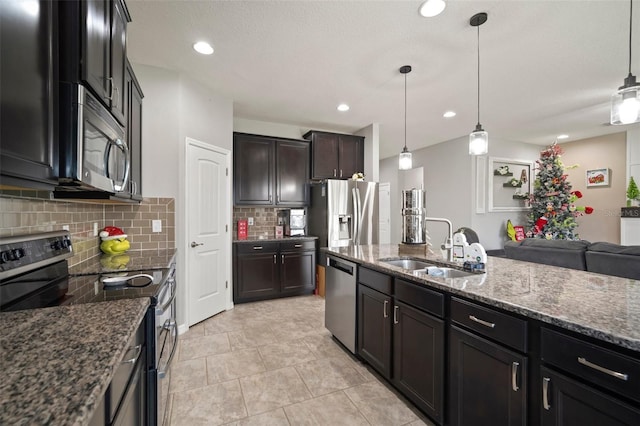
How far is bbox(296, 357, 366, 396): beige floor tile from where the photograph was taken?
2148 mm

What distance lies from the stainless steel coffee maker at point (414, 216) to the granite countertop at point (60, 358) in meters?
2.19

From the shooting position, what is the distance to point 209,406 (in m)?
1.93

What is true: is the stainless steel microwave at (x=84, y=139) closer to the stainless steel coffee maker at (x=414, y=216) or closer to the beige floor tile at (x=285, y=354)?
the beige floor tile at (x=285, y=354)

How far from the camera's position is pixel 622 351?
92 cm

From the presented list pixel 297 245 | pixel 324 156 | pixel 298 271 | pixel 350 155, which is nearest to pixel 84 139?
pixel 297 245

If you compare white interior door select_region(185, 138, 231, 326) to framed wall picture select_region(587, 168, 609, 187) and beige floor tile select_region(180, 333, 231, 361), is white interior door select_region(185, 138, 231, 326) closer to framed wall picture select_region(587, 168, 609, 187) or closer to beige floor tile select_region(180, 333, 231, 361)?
beige floor tile select_region(180, 333, 231, 361)

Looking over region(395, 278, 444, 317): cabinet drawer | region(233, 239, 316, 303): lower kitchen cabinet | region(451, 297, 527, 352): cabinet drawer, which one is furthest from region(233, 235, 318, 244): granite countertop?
region(451, 297, 527, 352): cabinet drawer

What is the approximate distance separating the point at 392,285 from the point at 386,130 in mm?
3954

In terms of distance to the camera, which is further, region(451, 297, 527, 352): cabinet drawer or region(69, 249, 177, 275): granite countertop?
region(69, 249, 177, 275): granite countertop

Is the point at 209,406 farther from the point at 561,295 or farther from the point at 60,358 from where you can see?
the point at 561,295

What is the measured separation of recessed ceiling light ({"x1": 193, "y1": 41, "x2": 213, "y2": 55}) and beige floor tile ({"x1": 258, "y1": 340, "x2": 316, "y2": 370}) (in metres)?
2.89

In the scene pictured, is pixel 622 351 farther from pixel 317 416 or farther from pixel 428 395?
pixel 317 416

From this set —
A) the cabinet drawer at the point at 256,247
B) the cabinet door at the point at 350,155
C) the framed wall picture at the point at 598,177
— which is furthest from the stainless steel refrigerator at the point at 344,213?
the framed wall picture at the point at 598,177

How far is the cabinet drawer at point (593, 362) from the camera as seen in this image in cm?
90
